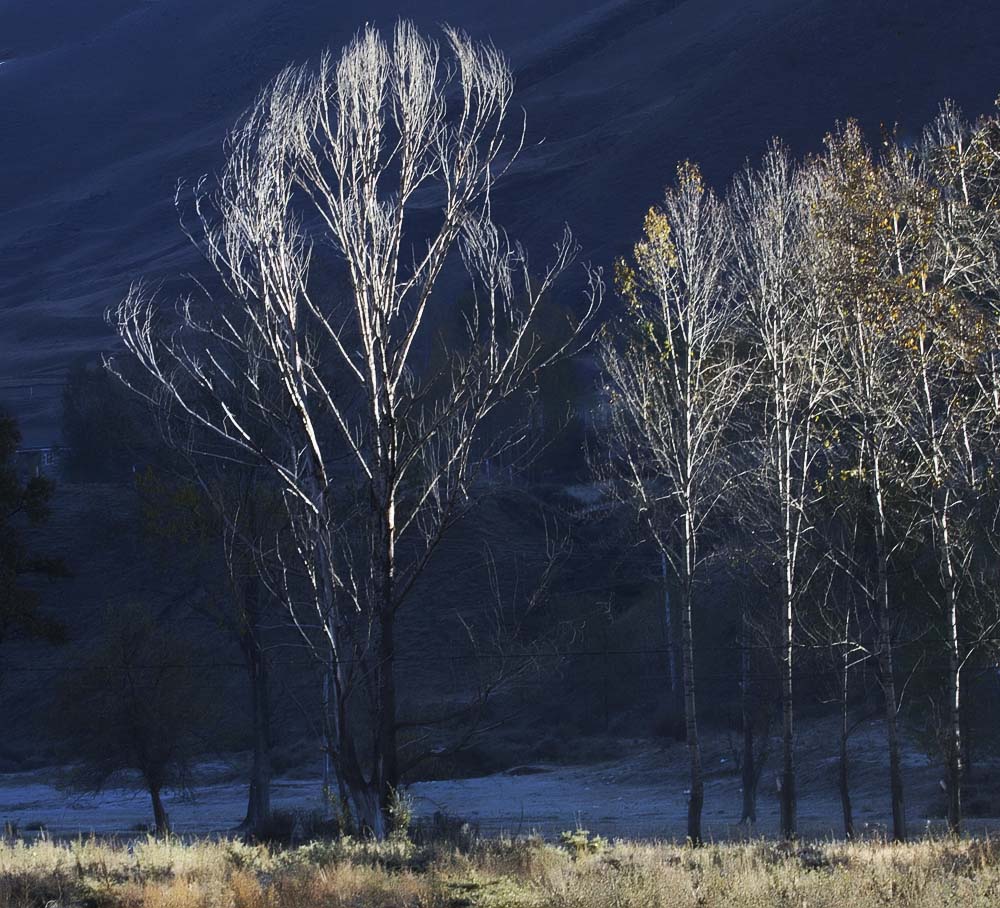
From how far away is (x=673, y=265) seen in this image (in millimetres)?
21891

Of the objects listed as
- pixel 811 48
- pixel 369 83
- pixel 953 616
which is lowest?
pixel 953 616

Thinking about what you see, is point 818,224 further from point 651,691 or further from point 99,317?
point 99,317

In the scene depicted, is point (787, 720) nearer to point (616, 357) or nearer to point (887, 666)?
point (887, 666)

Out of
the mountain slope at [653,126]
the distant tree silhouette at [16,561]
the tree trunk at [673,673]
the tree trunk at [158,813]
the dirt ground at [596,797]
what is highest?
the mountain slope at [653,126]

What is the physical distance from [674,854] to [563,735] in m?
34.2

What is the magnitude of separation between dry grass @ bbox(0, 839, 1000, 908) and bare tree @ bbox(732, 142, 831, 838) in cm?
976

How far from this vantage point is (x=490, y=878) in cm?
942

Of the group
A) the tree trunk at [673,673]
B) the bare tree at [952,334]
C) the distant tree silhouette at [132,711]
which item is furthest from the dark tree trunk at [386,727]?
the tree trunk at [673,673]

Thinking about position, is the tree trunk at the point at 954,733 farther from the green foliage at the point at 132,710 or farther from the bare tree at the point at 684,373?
the green foliage at the point at 132,710

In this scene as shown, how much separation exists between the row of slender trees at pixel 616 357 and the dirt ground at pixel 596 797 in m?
4.87

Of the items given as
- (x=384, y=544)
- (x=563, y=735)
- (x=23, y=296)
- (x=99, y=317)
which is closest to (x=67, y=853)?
(x=384, y=544)

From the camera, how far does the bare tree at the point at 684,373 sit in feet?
69.3

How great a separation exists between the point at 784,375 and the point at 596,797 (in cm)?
1864

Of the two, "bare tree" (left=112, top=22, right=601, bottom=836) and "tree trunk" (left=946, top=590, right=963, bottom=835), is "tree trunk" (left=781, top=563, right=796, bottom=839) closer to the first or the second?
"tree trunk" (left=946, top=590, right=963, bottom=835)
